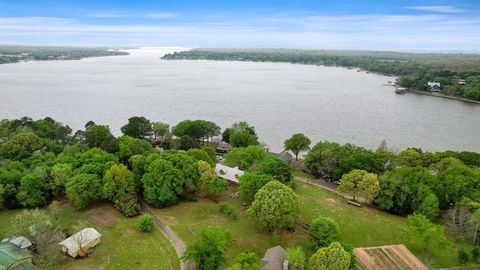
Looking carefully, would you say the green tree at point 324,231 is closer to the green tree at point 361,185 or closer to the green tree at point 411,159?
the green tree at point 361,185

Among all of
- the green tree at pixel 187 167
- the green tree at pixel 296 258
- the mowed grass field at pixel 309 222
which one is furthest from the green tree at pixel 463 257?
the green tree at pixel 187 167

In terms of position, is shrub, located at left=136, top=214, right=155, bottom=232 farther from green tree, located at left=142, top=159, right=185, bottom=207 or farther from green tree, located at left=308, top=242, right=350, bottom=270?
green tree, located at left=308, top=242, right=350, bottom=270

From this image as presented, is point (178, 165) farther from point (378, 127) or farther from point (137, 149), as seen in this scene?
point (378, 127)

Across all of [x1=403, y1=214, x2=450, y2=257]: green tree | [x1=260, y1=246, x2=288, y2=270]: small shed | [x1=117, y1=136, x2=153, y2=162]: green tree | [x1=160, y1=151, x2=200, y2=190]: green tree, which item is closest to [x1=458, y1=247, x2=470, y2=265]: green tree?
[x1=403, y1=214, x2=450, y2=257]: green tree

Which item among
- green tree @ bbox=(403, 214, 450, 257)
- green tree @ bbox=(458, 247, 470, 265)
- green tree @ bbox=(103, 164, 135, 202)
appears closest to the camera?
green tree @ bbox=(403, 214, 450, 257)

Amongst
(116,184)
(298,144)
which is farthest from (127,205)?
(298,144)

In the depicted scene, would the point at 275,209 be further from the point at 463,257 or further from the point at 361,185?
the point at 463,257
